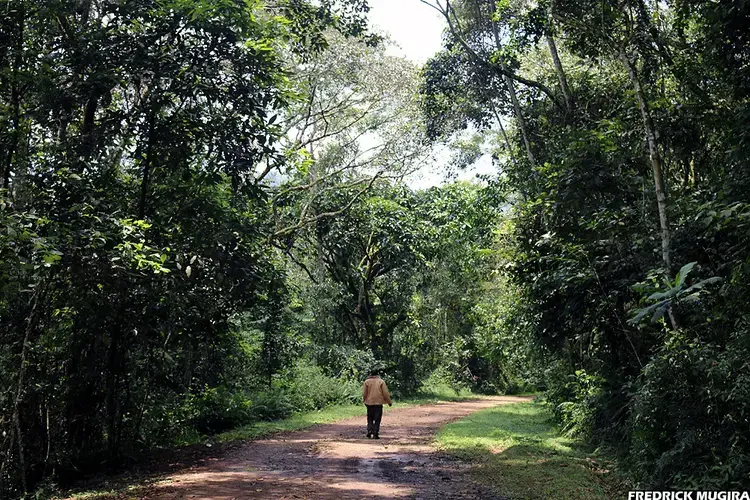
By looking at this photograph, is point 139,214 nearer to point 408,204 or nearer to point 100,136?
point 100,136

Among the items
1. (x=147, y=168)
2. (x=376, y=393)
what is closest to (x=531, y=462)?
(x=376, y=393)

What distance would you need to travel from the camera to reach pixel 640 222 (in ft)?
35.2

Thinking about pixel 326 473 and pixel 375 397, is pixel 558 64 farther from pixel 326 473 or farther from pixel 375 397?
pixel 326 473

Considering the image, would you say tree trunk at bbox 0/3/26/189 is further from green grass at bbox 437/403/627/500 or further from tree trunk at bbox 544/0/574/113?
tree trunk at bbox 544/0/574/113

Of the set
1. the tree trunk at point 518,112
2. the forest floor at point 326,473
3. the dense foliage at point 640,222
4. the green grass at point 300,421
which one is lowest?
the green grass at point 300,421

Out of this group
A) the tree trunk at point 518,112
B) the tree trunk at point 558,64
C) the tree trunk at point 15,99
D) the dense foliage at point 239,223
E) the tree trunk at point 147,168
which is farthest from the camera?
the tree trunk at point 518,112

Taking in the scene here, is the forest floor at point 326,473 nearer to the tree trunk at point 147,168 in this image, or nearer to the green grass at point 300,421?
the green grass at point 300,421

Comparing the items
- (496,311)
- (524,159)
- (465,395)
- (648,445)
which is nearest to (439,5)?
(524,159)

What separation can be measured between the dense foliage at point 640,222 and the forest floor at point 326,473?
110 inches

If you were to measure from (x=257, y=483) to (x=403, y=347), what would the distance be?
22444mm

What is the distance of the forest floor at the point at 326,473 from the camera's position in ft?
26.6

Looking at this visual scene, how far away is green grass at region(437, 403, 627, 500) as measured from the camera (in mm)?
8297

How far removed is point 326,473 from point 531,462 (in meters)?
3.56

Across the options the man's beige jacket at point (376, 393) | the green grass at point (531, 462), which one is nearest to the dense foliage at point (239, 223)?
the green grass at point (531, 462)
